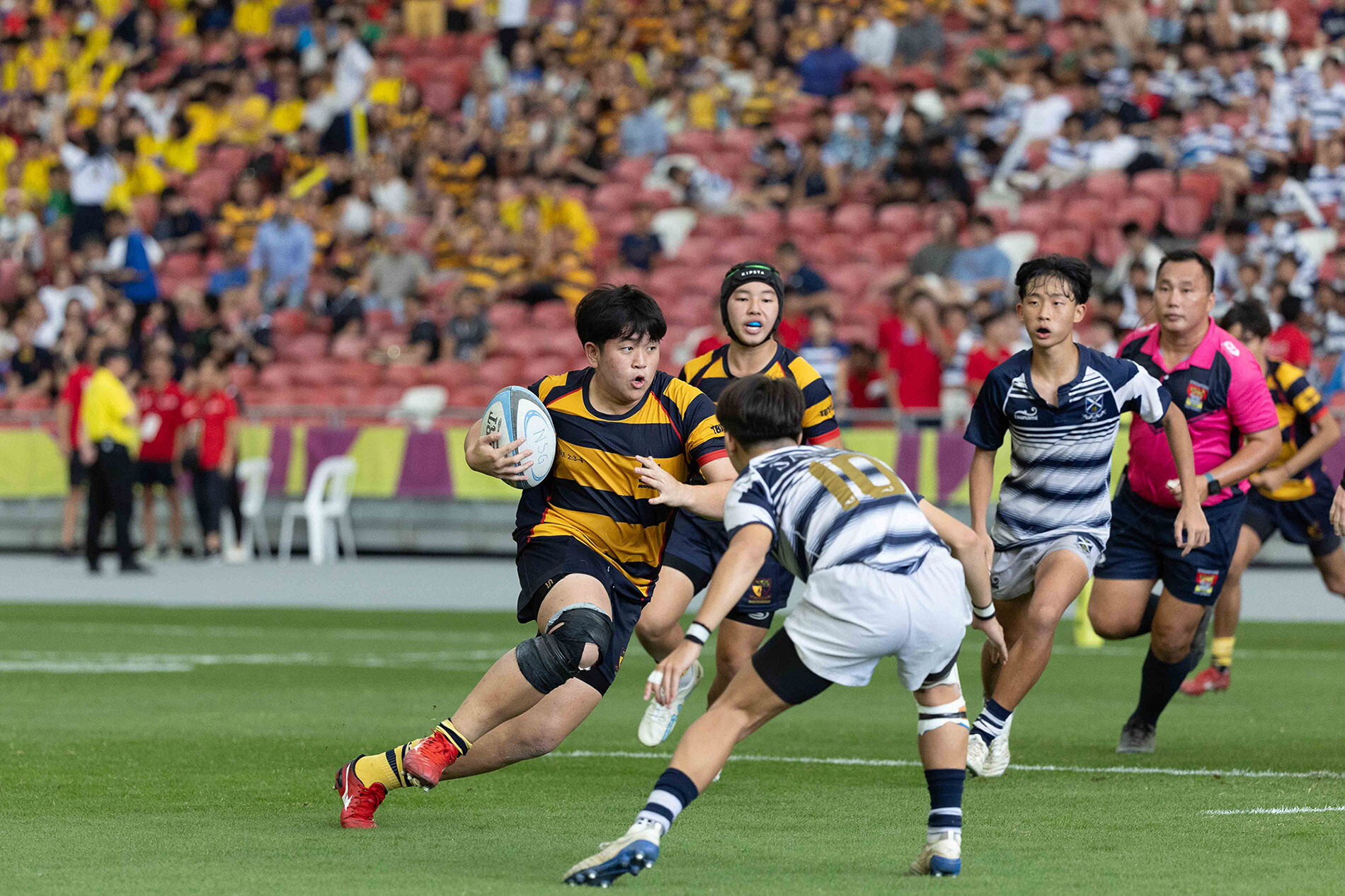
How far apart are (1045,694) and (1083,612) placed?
9.60 feet

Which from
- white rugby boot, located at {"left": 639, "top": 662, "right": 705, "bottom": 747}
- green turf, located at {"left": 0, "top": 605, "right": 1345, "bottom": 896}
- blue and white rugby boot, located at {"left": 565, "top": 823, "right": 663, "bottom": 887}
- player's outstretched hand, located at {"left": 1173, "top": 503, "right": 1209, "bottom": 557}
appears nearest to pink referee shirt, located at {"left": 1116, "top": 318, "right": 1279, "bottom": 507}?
player's outstretched hand, located at {"left": 1173, "top": 503, "right": 1209, "bottom": 557}

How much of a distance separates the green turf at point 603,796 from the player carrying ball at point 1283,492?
41 cm

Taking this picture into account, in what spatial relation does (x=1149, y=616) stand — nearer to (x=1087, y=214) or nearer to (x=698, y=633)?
(x=698, y=633)

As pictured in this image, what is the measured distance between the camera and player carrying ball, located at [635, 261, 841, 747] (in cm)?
745

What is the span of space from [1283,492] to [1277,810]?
4873mm

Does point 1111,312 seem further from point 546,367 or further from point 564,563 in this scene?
point 564,563

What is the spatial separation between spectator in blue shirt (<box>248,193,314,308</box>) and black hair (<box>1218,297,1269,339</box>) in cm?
1679

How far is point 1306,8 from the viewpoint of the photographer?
69.4 ft

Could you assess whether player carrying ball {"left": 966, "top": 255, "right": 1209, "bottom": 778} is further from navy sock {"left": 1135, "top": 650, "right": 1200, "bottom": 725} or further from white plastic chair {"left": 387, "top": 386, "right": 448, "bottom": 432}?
white plastic chair {"left": 387, "top": 386, "right": 448, "bottom": 432}

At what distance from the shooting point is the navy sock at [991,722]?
7199 millimetres

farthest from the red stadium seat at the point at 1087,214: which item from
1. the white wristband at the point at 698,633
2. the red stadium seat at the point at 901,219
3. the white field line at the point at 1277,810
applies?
the white wristband at the point at 698,633

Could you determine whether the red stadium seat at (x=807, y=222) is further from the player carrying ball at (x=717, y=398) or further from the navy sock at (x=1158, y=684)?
the navy sock at (x=1158, y=684)

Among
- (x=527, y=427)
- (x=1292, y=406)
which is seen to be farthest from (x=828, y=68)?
(x=527, y=427)

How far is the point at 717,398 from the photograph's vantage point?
7527 millimetres
